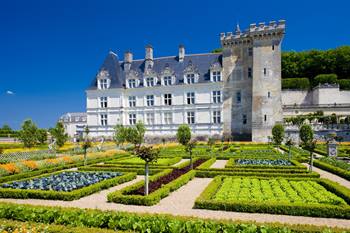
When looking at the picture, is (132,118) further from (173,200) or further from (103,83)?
(173,200)

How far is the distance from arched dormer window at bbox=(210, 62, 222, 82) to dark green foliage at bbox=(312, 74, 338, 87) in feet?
72.1

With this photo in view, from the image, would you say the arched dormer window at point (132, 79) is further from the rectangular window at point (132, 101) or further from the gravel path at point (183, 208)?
the gravel path at point (183, 208)

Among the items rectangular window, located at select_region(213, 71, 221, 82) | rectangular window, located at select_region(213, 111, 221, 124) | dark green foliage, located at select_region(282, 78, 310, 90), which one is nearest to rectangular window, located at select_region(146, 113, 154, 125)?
rectangular window, located at select_region(213, 111, 221, 124)

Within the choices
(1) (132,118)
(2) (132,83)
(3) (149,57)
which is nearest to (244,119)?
(1) (132,118)

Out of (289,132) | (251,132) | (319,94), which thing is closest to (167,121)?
(251,132)

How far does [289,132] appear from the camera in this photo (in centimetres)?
4012

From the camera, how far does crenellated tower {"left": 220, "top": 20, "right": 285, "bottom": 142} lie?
4009cm

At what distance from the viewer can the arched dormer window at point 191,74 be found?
4341 centimetres

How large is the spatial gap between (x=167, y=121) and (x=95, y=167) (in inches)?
1023

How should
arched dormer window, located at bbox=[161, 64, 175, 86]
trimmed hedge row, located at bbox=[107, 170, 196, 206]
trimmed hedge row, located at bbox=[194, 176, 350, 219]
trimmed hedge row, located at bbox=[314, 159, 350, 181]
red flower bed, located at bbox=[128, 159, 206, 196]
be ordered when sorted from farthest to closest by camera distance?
arched dormer window, located at bbox=[161, 64, 175, 86] < trimmed hedge row, located at bbox=[314, 159, 350, 181] < red flower bed, located at bbox=[128, 159, 206, 196] < trimmed hedge row, located at bbox=[107, 170, 196, 206] < trimmed hedge row, located at bbox=[194, 176, 350, 219]

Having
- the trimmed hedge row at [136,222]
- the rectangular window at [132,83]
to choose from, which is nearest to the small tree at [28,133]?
the rectangular window at [132,83]

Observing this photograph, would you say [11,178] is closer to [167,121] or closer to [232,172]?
[232,172]

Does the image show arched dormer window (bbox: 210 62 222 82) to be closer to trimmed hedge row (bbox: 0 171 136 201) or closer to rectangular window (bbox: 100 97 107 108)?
rectangular window (bbox: 100 97 107 108)

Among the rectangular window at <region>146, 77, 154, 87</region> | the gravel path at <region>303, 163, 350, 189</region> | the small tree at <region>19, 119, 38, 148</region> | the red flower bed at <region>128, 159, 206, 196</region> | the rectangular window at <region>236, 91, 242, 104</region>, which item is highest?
the rectangular window at <region>146, 77, 154, 87</region>
